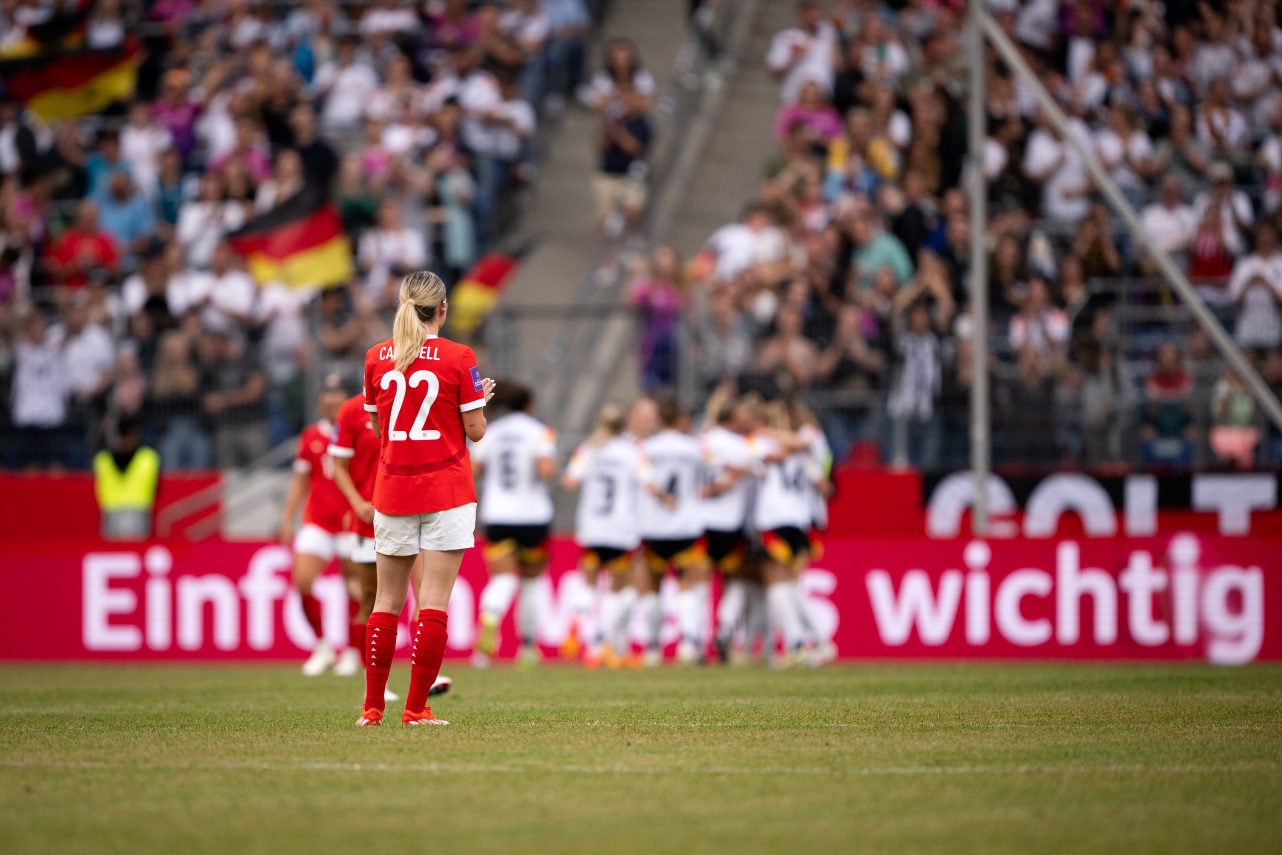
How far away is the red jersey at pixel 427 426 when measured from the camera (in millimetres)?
10492

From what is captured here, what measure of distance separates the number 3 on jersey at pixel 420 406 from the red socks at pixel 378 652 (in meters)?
1.01

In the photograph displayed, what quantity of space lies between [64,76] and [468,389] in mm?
17010

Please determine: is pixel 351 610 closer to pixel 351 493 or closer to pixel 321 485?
pixel 321 485

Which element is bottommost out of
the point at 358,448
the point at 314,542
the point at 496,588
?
the point at 496,588

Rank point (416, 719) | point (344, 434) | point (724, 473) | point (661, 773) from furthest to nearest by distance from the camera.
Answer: point (724, 473) < point (344, 434) < point (416, 719) < point (661, 773)

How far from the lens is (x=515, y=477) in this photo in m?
19.2

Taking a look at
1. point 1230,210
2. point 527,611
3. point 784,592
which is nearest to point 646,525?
point 527,611

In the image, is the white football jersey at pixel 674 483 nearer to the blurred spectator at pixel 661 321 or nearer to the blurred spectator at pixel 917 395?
the blurred spectator at pixel 661 321

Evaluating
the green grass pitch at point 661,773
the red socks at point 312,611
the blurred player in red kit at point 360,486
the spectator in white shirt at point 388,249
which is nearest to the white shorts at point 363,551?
the blurred player in red kit at point 360,486

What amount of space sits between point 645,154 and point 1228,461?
8.33 m

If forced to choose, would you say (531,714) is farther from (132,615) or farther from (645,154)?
(645,154)

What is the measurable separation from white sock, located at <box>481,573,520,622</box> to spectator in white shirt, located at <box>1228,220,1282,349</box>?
810 cm

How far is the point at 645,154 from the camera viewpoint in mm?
24594

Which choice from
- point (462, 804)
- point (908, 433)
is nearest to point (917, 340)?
point (908, 433)
